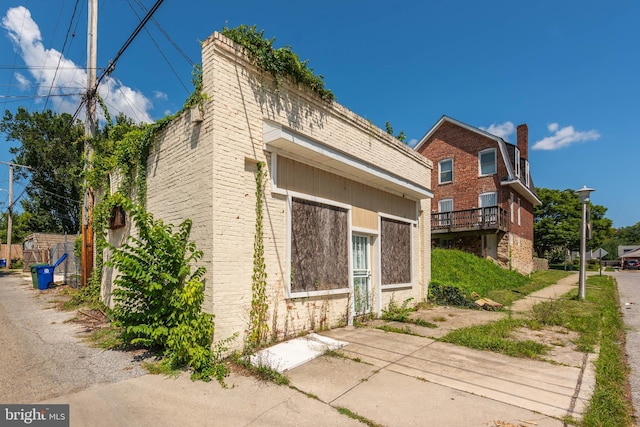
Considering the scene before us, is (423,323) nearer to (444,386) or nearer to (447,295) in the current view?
(444,386)

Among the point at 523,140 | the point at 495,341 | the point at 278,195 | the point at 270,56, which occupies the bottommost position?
the point at 495,341

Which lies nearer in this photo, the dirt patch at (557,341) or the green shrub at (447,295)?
the dirt patch at (557,341)

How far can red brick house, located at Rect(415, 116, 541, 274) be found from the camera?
68.6 ft

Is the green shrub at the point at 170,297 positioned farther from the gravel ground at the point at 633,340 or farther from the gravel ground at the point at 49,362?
the gravel ground at the point at 633,340

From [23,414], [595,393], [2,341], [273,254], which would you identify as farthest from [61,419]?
[595,393]

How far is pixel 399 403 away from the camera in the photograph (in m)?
3.79

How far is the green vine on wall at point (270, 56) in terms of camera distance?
581 centimetres

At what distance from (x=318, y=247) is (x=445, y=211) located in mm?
18258

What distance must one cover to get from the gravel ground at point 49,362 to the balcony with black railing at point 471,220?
19.6 metres

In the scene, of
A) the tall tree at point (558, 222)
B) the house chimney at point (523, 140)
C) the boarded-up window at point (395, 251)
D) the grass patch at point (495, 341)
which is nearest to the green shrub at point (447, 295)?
the boarded-up window at point (395, 251)

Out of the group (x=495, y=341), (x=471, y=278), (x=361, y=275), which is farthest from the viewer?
(x=471, y=278)

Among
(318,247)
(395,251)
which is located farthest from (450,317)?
(318,247)

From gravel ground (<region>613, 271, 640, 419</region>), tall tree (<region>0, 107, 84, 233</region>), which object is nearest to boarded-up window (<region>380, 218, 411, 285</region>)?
gravel ground (<region>613, 271, 640, 419</region>)

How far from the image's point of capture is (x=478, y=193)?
22.2 meters
